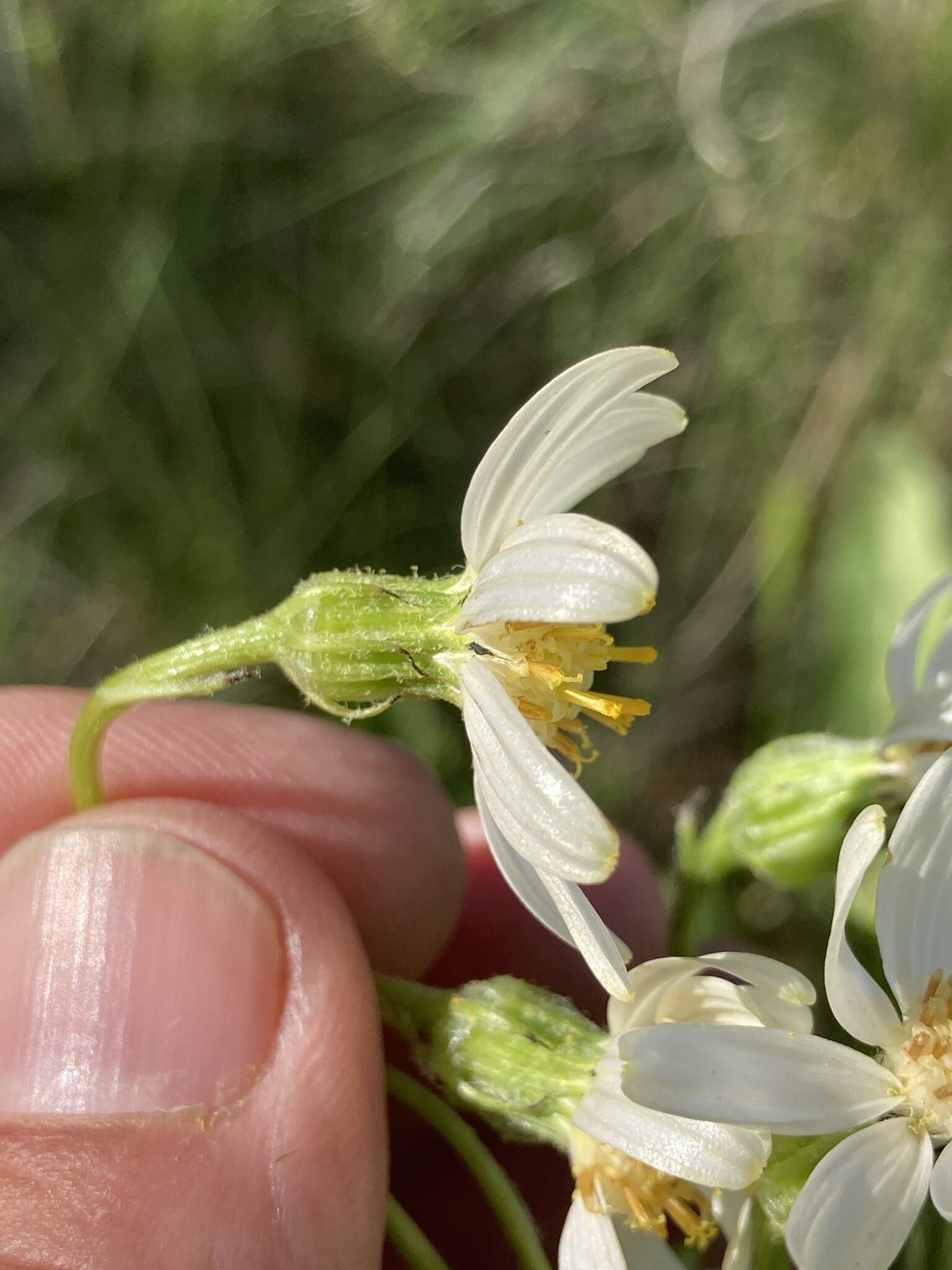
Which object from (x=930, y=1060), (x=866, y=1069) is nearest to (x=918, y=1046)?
(x=930, y=1060)

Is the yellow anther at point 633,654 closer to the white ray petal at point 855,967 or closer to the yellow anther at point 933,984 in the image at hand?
the white ray petal at point 855,967

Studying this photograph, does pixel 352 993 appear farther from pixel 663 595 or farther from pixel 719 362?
pixel 719 362

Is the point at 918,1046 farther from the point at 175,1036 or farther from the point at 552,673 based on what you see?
the point at 175,1036

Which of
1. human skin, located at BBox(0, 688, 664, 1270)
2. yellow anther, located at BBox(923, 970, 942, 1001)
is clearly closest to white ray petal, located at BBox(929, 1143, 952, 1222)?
yellow anther, located at BBox(923, 970, 942, 1001)

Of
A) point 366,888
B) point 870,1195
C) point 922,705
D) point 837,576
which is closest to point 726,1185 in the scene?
point 870,1195

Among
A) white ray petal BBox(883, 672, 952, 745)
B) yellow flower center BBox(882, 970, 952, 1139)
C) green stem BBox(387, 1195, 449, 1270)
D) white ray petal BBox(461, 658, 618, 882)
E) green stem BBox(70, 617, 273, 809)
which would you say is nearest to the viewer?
white ray petal BBox(461, 658, 618, 882)

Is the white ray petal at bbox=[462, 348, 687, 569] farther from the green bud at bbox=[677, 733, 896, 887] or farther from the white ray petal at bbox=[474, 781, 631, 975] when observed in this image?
the green bud at bbox=[677, 733, 896, 887]
